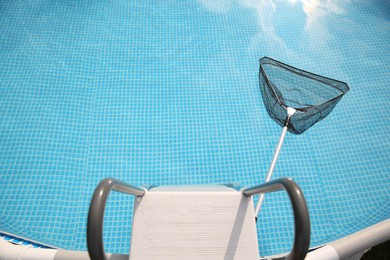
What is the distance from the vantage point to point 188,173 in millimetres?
2705

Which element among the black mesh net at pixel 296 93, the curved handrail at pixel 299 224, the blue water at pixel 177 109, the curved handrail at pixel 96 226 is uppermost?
the curved handrail at pixel 299 224

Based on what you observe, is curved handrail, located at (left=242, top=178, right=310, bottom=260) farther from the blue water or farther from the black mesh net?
the blue water

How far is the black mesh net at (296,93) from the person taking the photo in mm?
2160

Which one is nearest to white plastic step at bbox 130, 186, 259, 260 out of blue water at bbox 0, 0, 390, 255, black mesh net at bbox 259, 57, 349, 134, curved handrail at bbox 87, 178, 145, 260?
curved handrail at bbox 87, 178, 145, 260

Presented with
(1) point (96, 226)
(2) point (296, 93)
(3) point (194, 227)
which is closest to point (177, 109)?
(2) point (296, 93)

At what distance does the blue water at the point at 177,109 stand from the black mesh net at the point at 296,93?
53 cm

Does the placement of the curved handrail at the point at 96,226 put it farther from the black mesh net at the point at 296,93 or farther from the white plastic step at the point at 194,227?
the black mesh net at the point at 296,93

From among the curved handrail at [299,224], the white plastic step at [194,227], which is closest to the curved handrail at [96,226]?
the white plastic step at [194,227]

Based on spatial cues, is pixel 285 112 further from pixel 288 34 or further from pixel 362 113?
pixel 288 34

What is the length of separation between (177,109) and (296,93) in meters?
1.18

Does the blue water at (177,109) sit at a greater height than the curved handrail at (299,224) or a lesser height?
lesser

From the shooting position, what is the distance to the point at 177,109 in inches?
119

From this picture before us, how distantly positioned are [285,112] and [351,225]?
121 centimetres

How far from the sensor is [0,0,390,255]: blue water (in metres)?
2.54
